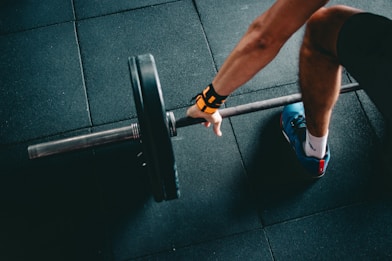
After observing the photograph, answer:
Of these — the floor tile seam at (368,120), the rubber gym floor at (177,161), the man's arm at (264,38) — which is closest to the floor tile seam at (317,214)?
the rubber gym floor at (177,161)

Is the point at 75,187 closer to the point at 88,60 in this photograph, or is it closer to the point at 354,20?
the point at 88,60

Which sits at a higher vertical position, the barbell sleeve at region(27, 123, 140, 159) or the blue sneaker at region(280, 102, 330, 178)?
the barbell sleeve at region(27, 123, 140, 159)

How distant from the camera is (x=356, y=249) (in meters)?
1.49

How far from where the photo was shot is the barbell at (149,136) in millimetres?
1006

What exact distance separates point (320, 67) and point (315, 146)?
343 millimetres

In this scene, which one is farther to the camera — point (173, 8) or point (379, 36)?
point (173, 8)

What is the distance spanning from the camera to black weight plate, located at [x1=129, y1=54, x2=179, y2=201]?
1004mm

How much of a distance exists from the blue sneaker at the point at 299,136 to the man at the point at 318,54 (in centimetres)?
16

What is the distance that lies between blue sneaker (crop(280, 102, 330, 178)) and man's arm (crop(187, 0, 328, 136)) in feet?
1.64

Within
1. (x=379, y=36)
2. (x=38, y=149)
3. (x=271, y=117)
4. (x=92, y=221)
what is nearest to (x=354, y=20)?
(x=379, y=36)

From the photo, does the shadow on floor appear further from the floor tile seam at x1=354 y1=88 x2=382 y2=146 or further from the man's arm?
the floor tile seam at x1=354 y1=88 x2=382 y2=146

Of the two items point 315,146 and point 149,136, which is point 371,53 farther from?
point 149,136

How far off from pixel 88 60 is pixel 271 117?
88 centimetres

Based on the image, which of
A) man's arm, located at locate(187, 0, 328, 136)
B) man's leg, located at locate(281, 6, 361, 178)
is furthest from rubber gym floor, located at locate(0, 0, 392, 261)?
man's arm, located at locate(187, 0, 328, 136)
